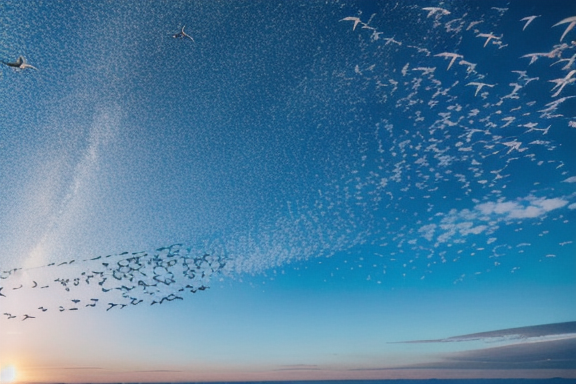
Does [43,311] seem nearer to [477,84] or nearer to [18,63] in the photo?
[18,63]

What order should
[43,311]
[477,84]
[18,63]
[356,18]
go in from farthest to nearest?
[43,311] → [477,84] → [356,18] → [18,63]

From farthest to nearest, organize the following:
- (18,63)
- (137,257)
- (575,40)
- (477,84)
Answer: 1. (137,257)
2. (477,84)
3. (18,63)
4. (575,40)

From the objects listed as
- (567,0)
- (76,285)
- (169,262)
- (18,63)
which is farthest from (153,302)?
(567,0)

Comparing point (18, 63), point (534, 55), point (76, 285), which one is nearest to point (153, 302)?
point (76, 285)

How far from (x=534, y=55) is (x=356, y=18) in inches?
226

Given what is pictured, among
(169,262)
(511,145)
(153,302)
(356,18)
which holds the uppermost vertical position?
(356,18)

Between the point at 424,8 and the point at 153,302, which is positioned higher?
the point at 424,8

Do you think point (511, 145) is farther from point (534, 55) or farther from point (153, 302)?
point (153, 302)

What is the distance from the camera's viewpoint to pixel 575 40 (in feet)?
35.7

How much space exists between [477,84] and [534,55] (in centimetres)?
178

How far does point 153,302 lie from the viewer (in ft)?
55.6

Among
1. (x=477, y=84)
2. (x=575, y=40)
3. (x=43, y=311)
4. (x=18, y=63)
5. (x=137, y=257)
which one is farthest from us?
(x=43, y=311)

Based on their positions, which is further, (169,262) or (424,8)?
(169,262)

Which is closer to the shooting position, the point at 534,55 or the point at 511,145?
the point at 534,55
